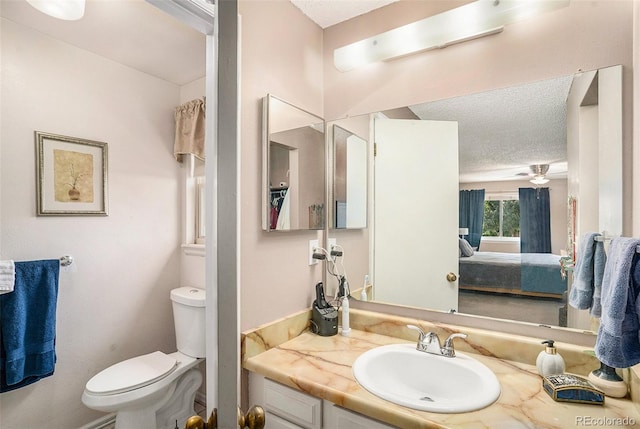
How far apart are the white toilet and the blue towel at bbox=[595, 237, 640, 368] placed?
1036 mm

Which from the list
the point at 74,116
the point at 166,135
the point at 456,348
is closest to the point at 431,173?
the point at 456,348

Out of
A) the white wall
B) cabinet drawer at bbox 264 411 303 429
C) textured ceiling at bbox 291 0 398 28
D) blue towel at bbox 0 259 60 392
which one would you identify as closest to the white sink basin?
cabinet drawer at bbox 264 411 303 429

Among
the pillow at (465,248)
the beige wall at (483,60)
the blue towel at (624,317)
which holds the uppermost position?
the beige wall at (483,60)

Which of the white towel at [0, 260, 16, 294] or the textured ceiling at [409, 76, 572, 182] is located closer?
the white towel at [0, 260, 16, 294]

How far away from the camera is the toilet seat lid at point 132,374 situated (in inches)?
27.9

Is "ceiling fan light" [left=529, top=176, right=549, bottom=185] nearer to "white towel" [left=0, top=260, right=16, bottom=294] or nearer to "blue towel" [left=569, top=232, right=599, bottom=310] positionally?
"blue towel" [left=569, top=232, right=599, bottom=310]

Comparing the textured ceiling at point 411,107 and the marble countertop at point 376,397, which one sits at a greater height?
the textured ceiling at point 411,107

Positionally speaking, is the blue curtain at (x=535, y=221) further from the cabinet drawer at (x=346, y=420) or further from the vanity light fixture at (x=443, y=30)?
the cabinet drawer at (x=346, y=420)

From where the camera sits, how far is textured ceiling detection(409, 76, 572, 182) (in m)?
1.11

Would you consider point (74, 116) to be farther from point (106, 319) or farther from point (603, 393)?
point (603, 393)

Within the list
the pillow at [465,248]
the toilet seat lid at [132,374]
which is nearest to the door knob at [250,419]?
the toilet seat lid at [132,374]

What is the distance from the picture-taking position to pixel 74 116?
0.62 meters

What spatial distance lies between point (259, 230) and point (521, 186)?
102 cm

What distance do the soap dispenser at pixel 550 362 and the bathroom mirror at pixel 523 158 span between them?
13 centimetres
